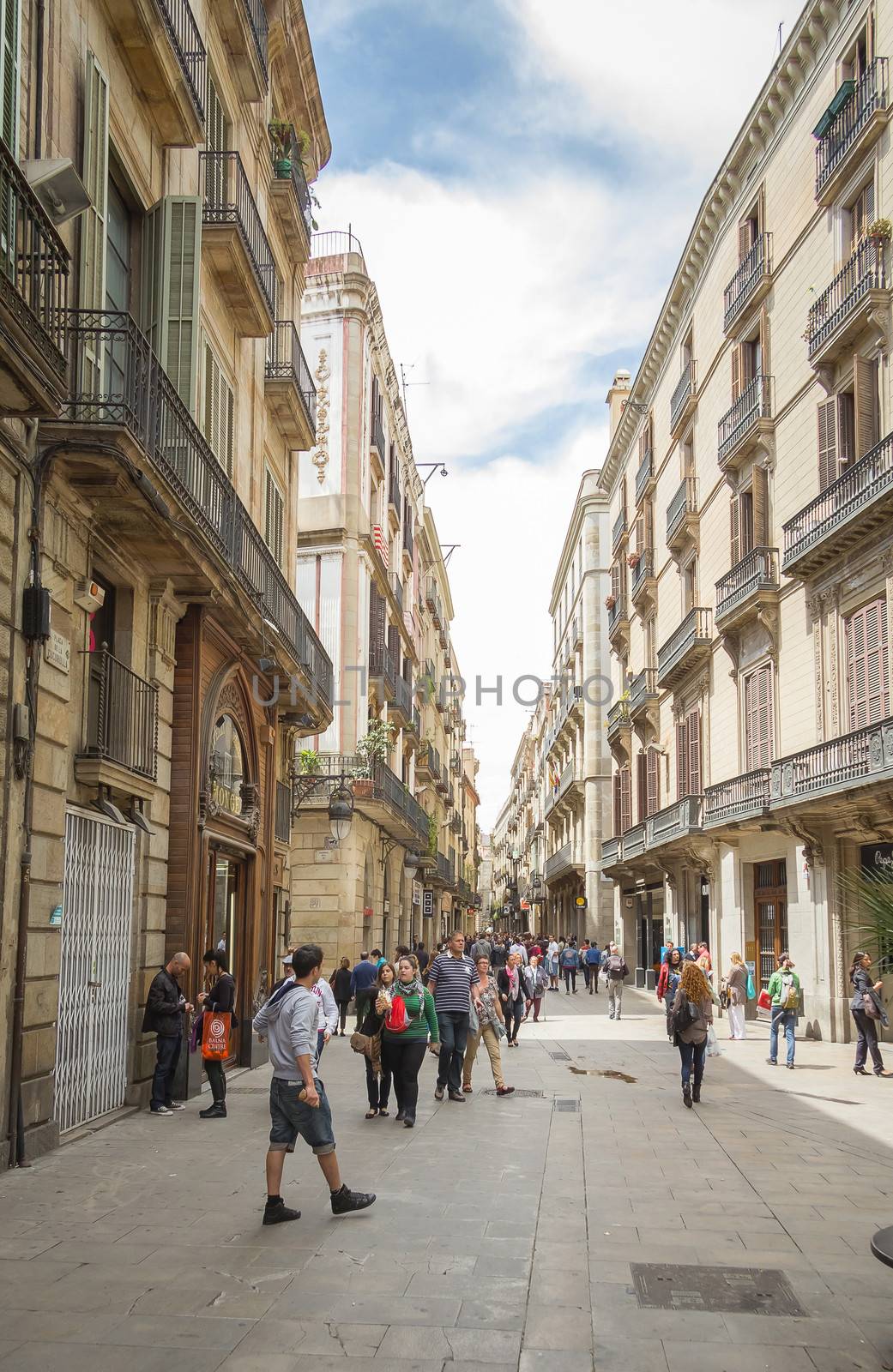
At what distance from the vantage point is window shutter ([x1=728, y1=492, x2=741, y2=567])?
2767cm

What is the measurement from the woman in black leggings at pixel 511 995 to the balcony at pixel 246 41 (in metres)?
12.9

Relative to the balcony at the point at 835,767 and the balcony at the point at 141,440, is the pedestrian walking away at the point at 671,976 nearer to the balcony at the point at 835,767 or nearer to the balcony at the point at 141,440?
the balcony at the point at 835,767

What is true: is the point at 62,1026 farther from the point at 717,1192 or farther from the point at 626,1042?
the point at 626,1042

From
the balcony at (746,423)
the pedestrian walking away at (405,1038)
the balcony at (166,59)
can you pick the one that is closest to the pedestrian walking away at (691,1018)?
the pedestrian walking away at (405,1038)

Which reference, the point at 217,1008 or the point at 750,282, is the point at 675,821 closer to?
the point at 750,282

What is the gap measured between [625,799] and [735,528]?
16.7 meters

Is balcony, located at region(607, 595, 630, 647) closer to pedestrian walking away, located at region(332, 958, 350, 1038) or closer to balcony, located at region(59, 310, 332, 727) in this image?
pedestrian walking away, located at region(332, 958, 350, 1038)

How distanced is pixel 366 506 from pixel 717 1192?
23.1 m

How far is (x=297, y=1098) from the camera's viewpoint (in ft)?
24.1

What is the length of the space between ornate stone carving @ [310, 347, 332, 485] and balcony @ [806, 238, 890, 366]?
37.0ft

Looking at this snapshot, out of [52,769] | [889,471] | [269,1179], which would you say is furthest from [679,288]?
[269,1179]

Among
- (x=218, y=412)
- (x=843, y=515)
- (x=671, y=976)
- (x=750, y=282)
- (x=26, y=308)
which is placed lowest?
(x=671, y=976)

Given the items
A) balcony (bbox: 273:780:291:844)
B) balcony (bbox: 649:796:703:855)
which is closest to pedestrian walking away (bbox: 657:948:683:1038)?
balcony (bbox: 649:796:703:855)

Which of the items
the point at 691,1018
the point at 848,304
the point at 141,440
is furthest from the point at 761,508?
the point at 141,440
